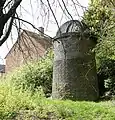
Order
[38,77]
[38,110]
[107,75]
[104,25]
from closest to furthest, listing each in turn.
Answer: [38,110] → [104,25] → [107,75] → [38,77]

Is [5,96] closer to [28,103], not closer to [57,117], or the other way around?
Answer: [28,103]

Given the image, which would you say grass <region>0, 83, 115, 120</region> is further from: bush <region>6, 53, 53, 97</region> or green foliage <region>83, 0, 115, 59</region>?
bush <region>6, 53, 53, 97</region>

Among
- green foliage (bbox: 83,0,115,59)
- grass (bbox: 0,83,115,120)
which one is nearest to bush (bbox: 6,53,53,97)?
green foliage (bbox: 83,0,115,59)

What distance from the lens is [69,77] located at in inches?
618

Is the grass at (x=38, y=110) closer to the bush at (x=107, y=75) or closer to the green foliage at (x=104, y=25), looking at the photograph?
the green foliage at (x=104, y=25)

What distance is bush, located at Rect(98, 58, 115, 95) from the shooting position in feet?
52.3

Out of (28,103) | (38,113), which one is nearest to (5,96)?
(28,103)

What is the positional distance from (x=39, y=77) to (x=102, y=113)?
9.61 meters

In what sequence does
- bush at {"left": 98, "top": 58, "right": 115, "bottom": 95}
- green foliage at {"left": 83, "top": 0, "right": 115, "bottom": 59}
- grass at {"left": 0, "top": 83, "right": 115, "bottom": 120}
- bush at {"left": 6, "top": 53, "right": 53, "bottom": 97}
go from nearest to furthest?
grass at {"left": 0, "top": 83, "right": 115, "bottom": 120}
green foliage at {"left": 83, "top": 0, "right": 115, "bottom": 59}
bush at {"left": 98, "top": 58, "right": 115, "bottom": 95}
bush at {"left": 6, "top": 53, "right": 53, "bottom": 97}

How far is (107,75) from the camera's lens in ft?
55.1

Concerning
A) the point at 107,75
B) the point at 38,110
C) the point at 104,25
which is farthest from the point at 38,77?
the point at 38,110

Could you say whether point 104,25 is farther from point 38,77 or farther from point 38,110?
point 38,77

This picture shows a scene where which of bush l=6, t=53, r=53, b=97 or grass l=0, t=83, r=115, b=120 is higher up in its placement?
bush l=6, t=53, r=53, b=97

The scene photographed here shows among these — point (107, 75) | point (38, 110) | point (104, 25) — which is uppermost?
point (104, 25)
